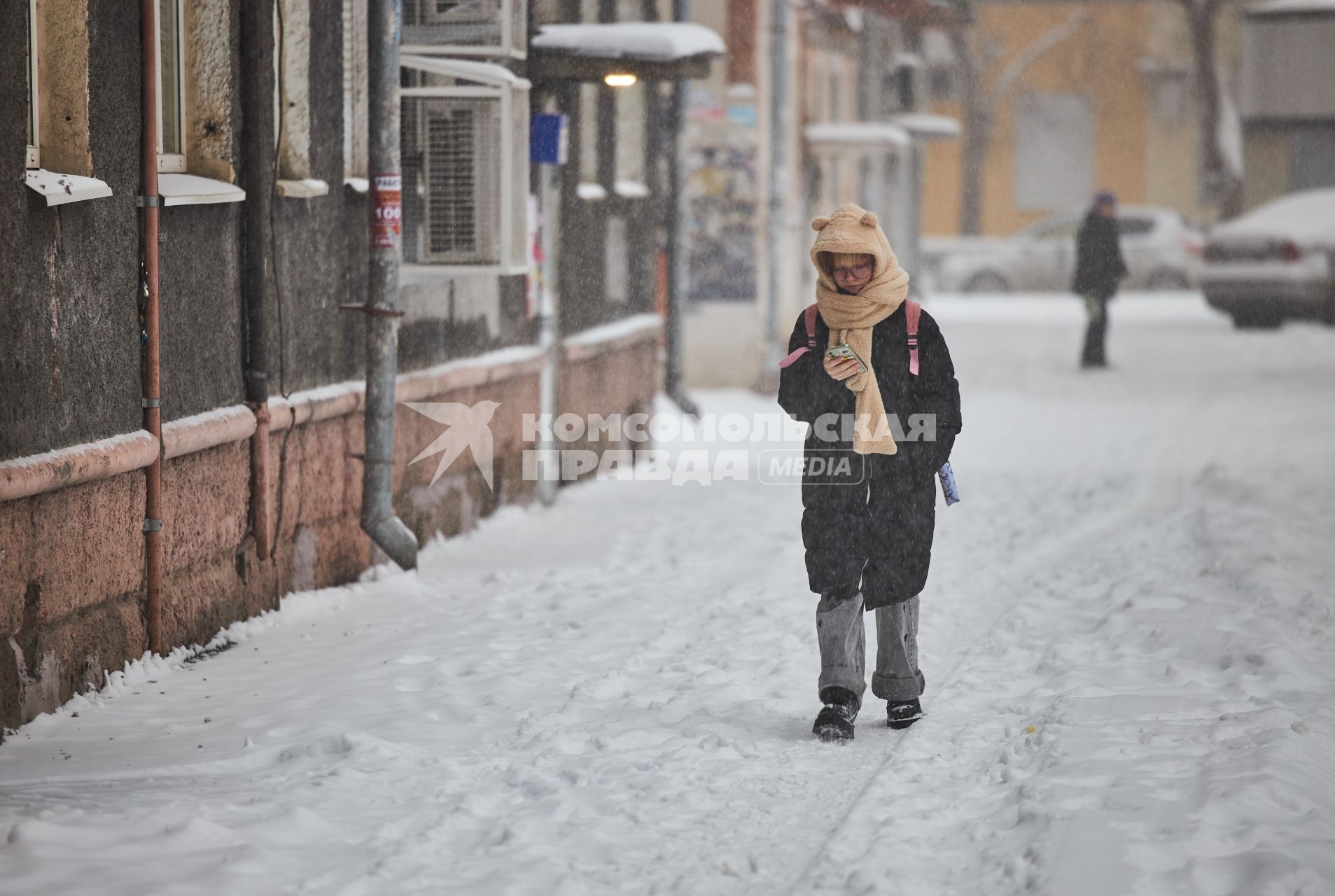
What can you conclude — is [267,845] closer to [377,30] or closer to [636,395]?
[377,30]

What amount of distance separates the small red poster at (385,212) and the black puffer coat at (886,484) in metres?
2.96

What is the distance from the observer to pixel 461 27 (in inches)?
372

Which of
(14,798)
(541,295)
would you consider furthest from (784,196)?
(14,798)

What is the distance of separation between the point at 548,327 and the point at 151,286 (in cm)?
493

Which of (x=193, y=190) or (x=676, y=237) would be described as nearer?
(x=193, y=190)

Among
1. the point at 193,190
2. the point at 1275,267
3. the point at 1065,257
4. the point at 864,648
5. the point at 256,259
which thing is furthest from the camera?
the point at 1065,257

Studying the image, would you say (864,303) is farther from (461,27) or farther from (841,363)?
(461,27)

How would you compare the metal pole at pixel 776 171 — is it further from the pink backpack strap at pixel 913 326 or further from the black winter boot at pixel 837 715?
the black winter boot at pixel 837 715

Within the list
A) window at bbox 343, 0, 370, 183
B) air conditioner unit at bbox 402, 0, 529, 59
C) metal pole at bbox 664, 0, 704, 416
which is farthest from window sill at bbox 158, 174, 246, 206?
metal pole at bbox 664, 0, 704, 416

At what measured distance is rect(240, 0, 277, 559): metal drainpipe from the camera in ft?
24.8

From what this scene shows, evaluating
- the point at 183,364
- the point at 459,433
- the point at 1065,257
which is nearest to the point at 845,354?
the point at 183,364

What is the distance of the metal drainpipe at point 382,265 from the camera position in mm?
8367

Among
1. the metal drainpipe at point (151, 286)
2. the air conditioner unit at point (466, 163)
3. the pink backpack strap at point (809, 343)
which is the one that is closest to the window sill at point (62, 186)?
the metal drainpipe at point (151, 286)

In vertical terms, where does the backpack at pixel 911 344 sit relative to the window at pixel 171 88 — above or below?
below
